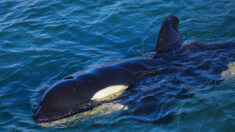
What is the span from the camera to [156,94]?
20.2ft

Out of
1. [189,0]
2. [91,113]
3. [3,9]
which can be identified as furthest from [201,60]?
[3,9]

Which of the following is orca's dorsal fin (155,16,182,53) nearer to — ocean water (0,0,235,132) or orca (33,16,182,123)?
ocean water (0,0,235,132)

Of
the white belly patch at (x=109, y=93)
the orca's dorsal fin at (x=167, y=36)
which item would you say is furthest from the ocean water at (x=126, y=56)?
the orca's dorsal fin at (x=167, y=36)

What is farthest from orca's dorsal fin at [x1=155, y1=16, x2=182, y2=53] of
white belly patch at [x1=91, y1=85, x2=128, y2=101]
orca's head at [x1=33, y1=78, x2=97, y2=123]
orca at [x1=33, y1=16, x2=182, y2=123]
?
orca's head at [x1=33, y1=78, x2=97, y2=123]

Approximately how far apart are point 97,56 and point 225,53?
379cm

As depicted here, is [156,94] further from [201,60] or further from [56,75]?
[56,75]

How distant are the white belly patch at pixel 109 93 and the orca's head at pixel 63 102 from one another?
180 mm

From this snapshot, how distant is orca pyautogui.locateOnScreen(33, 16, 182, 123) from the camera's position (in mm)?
5488

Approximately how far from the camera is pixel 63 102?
553cm

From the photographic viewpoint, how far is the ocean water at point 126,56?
5504 mm

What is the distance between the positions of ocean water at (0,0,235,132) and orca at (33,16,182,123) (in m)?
0.23

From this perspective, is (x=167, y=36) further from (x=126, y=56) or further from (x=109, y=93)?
(x=109, y=93)

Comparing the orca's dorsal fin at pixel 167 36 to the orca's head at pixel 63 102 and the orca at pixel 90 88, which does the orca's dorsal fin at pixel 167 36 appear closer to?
the orca at pixel 90 88

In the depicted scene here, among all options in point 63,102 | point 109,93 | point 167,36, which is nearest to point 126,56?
point 167,36
